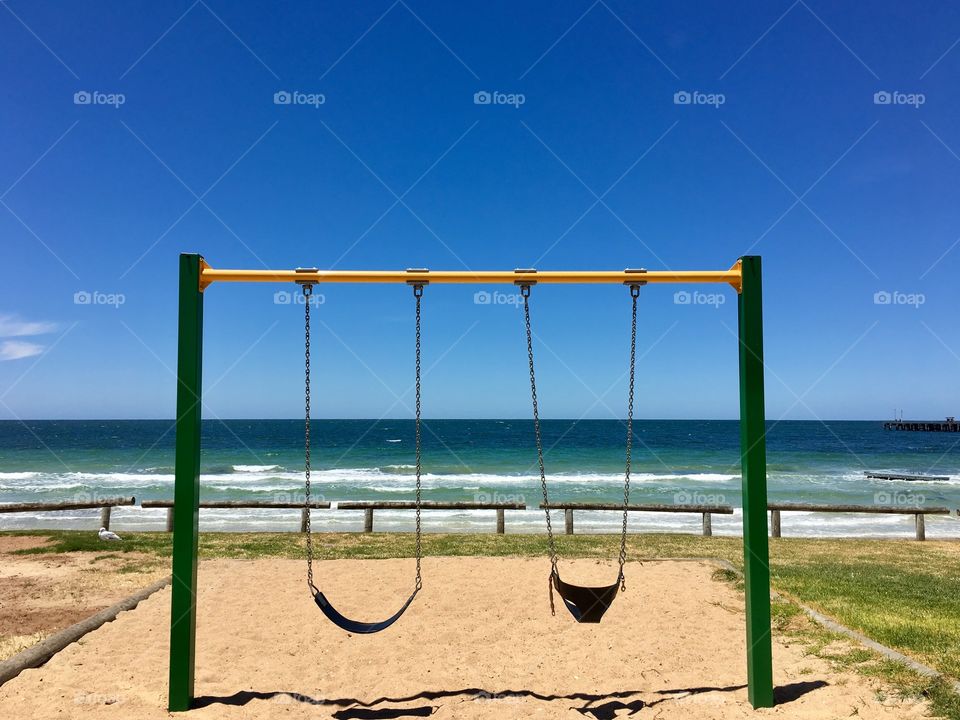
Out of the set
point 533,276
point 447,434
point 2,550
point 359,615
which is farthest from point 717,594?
point 447,434

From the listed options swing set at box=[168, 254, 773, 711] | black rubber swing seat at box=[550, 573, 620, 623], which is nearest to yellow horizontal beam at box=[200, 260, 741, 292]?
Result: swing set at box=[168, 254, 773, 711]

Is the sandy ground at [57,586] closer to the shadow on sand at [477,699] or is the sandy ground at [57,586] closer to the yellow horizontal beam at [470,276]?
the shadow on sand at [477,699]

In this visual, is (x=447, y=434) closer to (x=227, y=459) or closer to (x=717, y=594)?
(x=227, y=459)

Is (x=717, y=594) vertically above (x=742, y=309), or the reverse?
(x=742, y=309)

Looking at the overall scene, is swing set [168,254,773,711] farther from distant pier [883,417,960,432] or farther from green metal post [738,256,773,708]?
distant pier [883,417,960,432]

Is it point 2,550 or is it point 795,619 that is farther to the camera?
point 2,550

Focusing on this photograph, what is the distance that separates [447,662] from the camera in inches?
185

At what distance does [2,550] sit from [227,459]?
33.3 metres

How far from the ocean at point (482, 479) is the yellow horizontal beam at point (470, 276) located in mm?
9638

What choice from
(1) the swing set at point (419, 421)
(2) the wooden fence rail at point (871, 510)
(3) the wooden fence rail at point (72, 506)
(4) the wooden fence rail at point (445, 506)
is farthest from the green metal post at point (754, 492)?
(3) the wooden fence rail at point (72, 506)

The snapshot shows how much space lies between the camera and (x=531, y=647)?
4.98 m

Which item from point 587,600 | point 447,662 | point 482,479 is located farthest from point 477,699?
point 482,479

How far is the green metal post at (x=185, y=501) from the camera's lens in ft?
12.6

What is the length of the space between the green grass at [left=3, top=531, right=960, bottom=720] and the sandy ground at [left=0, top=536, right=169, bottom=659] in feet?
1.58
